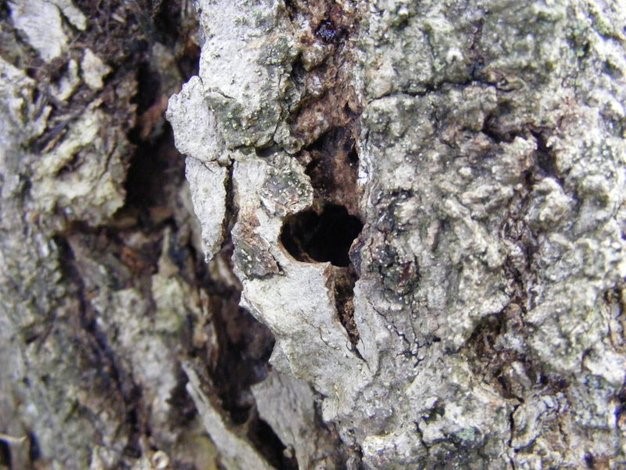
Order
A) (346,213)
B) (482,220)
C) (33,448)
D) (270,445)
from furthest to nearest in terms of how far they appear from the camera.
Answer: (33,448) → (270,445) → (346,213) → (482,220)

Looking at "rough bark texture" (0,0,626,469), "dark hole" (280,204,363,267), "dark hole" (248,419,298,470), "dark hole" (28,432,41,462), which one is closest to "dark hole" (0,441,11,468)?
"dark hole" (28,432,41,462)

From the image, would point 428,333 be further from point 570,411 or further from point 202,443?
point 202,443

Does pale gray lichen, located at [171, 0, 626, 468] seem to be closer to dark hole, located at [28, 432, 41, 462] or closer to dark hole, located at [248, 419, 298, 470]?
dark hole, located at [248, 419, 298, 470]

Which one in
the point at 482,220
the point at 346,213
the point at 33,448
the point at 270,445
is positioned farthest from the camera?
the point at 33,448

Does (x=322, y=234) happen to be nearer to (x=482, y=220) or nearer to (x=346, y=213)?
(x=346, y=213)

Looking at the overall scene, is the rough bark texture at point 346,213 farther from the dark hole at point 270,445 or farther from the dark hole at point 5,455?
the dark hole at point 5,455

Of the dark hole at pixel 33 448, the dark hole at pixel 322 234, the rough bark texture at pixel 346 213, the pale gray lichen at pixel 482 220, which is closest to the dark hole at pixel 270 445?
the rough bark texture at pixel 346 213


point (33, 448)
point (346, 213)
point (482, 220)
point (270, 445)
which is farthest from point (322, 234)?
point (33, 448)

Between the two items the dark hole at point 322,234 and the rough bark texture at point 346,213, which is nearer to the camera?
the rough bark texture at point 346,213
